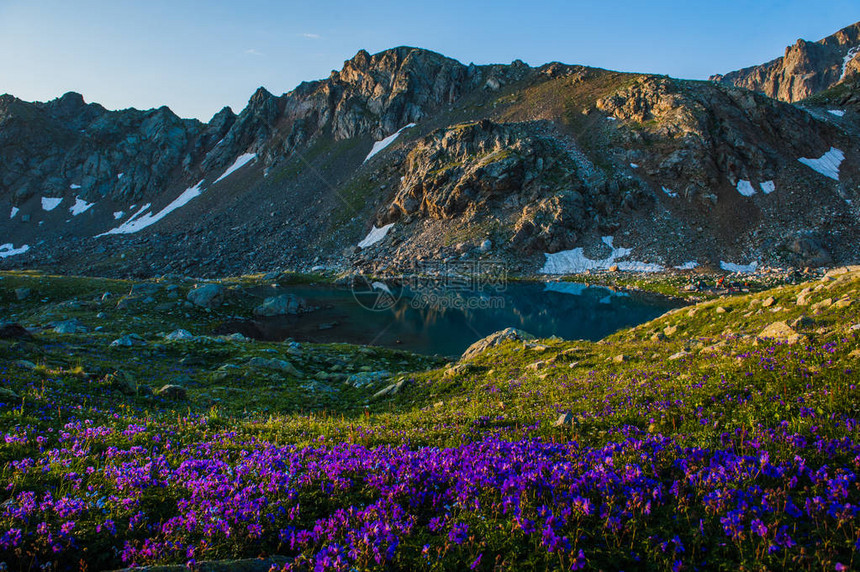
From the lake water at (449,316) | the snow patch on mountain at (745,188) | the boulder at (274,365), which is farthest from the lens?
the snow patch on mountain at (745,188)

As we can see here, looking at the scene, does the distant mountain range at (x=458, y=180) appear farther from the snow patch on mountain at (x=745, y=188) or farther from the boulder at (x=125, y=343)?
the boulder at (x=125, y=343)

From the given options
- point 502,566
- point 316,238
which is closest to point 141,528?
point 502,566

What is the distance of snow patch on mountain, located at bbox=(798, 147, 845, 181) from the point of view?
238ft

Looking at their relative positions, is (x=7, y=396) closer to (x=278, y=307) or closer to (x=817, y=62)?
(x=278, y=307)

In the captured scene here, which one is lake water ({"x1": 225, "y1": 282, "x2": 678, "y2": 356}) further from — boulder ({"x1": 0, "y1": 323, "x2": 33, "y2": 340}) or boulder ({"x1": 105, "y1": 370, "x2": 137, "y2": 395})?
boulder ({"x1": 105, "y1": 370, "x2": 137, "y2": 395})

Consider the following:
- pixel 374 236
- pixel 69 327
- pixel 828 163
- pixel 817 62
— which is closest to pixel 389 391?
pixel 69 327

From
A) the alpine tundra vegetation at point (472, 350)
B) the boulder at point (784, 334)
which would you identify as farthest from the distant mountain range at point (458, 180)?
the boulder at point (784, 334)

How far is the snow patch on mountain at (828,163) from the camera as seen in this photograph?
7269cm

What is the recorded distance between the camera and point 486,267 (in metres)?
72.5

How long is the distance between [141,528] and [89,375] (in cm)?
A: 1015

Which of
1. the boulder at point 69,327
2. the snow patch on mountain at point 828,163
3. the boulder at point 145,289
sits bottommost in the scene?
the boulder at point 69,327

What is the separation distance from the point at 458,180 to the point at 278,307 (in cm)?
5700

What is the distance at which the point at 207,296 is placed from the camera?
41312mm

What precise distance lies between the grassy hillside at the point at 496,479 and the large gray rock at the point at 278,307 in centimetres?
3526
